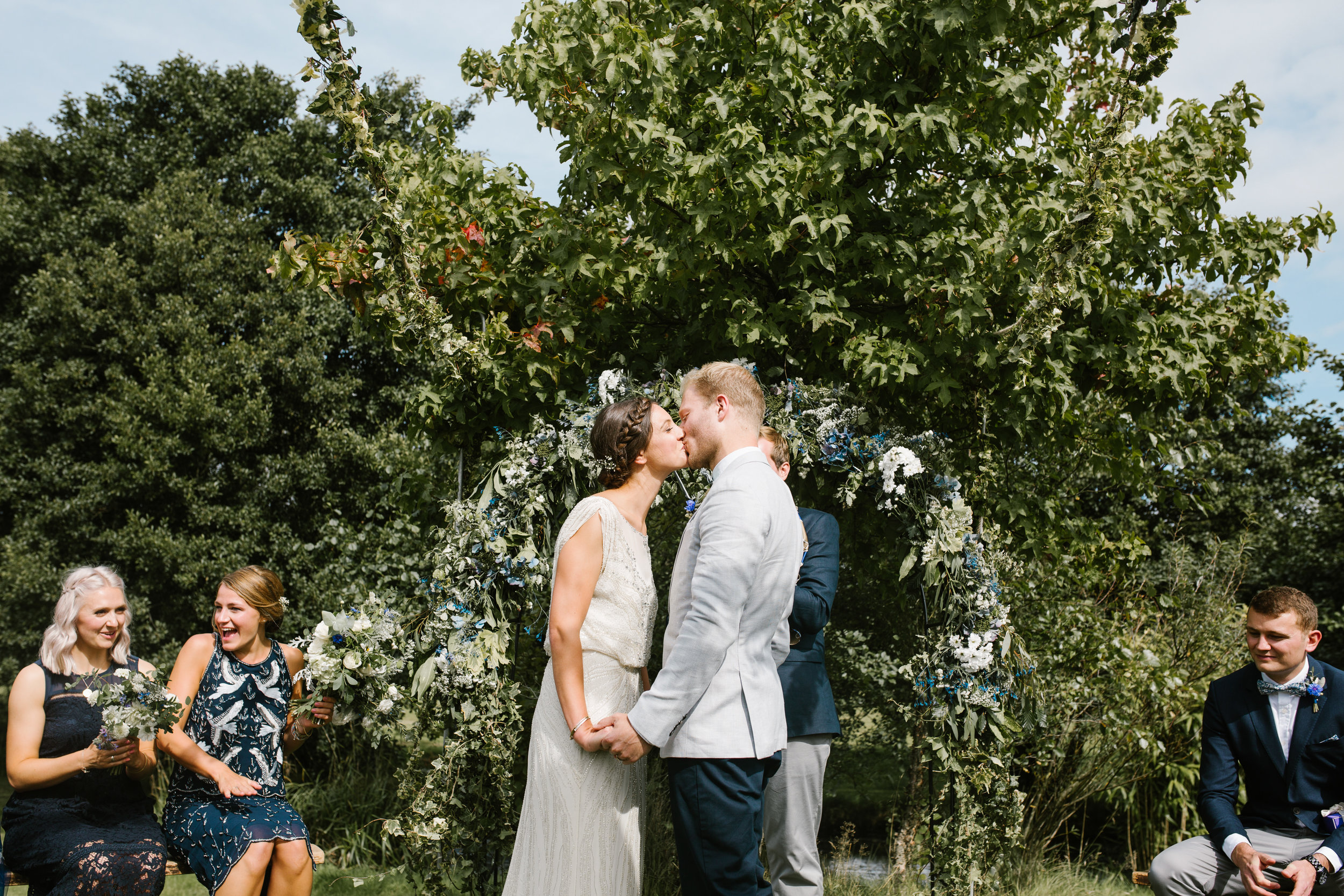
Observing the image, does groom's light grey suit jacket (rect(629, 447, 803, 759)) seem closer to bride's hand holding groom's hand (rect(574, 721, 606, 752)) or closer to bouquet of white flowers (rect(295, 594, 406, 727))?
bride's hand holding groom's hand (rect(574, 721, 606, 752))

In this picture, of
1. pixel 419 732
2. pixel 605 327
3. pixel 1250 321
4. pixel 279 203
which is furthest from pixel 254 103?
pixel 1250 321

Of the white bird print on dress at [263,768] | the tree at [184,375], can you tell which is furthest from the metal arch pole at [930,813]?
the tree at [184,375]

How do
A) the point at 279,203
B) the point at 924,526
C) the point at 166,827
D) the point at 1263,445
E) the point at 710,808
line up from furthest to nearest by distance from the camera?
the point at 1263,445 → the point at 279,203 → the point at 924,526 → the point at 166,827 → the point at 710,808

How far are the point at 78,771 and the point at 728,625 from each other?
8.55 ft

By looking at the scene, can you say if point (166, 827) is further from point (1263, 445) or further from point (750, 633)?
point (1263, 445)

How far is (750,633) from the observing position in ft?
7.95

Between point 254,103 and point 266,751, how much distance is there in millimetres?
11726

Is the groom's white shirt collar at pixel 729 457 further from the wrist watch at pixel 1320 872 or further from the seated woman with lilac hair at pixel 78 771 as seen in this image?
the wrist watch at pixel 1320 872

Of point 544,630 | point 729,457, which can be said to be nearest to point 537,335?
point 544,630

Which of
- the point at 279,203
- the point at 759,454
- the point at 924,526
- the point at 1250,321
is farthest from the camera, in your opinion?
the point at 279,203

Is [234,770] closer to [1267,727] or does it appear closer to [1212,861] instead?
[1212,861]

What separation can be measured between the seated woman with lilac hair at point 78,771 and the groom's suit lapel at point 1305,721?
173 inches

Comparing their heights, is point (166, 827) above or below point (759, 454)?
below

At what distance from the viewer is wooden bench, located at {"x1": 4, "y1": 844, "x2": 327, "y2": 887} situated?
129 inches
